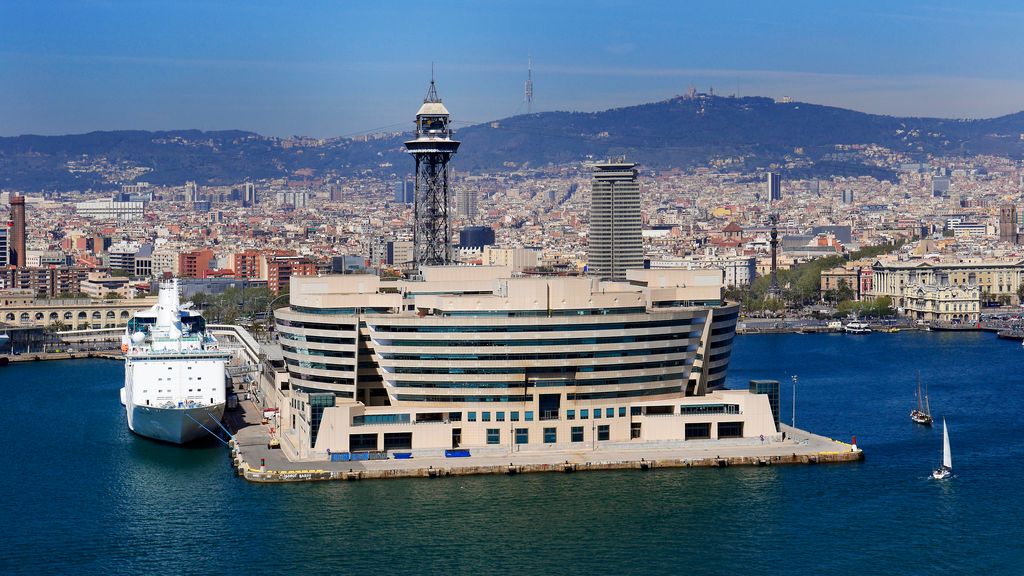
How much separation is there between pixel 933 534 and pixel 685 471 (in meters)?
7.30

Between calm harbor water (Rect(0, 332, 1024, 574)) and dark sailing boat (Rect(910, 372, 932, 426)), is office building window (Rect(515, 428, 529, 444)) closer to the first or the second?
calm harbor water (Rect(0, 332, 1024, 574))

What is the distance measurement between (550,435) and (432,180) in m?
25.1

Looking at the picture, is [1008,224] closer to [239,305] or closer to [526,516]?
[239,305]

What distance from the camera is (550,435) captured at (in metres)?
44.4

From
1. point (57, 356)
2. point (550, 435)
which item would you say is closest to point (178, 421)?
Answer: point (550, 435)

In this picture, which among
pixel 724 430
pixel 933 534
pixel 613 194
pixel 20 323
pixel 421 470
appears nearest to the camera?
pixel 933 534

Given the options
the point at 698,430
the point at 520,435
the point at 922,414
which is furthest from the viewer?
the point at 922,414

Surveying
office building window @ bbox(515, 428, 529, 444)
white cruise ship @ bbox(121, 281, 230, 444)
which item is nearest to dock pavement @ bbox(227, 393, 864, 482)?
office building window @ bbox(515, 428, 529, 444)

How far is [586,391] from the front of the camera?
1754 inches

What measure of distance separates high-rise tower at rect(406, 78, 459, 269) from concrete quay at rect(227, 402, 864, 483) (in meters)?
22.9

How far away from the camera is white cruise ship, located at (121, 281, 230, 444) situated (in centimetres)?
4922

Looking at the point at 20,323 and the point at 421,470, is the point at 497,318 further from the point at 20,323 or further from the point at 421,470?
the point at 20,323

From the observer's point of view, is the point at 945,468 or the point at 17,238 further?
→ the point at 17,238

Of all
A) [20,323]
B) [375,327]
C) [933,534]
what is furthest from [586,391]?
[20,323]
